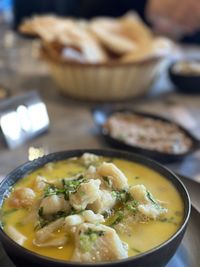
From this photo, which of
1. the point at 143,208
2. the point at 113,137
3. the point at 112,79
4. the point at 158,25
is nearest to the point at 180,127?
the point at 113,137

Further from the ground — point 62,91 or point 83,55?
point 83,55

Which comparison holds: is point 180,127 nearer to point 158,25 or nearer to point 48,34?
point 48,34

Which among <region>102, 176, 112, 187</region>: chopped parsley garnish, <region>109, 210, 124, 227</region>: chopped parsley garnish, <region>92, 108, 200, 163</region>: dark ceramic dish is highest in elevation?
<region>102, 176, 112, 187</region>: chopped parsley garnish

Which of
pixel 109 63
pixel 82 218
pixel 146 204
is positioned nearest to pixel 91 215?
pixel 82 218

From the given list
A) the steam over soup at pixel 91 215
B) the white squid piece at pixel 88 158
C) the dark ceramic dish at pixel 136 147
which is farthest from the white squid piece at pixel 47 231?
the dark ceramic dish at pixel 136 147

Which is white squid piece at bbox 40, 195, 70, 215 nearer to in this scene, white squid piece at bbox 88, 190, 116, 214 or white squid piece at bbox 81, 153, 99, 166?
white squid piece at bbox 88, 190, 116, 214

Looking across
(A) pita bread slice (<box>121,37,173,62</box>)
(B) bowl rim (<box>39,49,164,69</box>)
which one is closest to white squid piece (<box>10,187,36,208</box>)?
(B) bowl rim (<box>39,49,164,69</box>)

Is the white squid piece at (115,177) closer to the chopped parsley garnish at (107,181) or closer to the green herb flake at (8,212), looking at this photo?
the chopped parsley garnish at (107,181)
